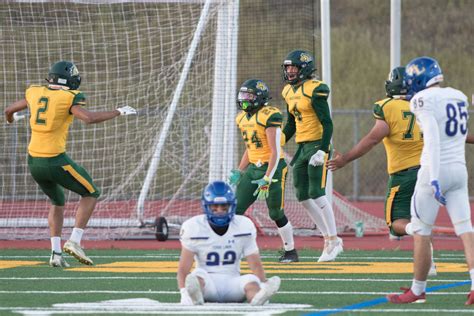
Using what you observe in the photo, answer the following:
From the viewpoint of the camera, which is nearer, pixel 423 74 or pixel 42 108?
pixel 423 74

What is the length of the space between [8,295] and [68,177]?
8.78 feet

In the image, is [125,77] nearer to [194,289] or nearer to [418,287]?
[418,287]

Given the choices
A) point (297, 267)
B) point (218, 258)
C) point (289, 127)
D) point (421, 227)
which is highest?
point (289, 127)

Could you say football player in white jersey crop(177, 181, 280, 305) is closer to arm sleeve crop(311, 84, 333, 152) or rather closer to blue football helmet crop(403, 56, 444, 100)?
blue football helmet crop(403, 56, 444, 100)

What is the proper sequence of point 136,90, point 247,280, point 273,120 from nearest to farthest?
1. point 247,280
2. point 273,120
3. point 136,90

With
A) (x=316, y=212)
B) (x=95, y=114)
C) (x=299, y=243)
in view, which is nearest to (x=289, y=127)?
(x=316, y=212)

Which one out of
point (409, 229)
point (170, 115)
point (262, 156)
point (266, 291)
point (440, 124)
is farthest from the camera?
point (170, 115)

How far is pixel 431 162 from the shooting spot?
26.0 feet

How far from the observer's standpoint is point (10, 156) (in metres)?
18.4

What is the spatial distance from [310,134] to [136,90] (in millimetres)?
5034

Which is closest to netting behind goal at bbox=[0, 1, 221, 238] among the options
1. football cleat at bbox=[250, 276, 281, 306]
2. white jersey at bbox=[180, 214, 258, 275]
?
white jersey at bbox=[180, 214, 258, 275]

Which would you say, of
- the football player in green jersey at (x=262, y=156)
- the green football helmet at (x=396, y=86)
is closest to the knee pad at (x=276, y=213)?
the football player in green jersey at (x=262, y=156)

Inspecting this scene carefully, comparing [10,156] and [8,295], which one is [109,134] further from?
[8,295]

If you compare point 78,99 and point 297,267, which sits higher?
point 78,99
